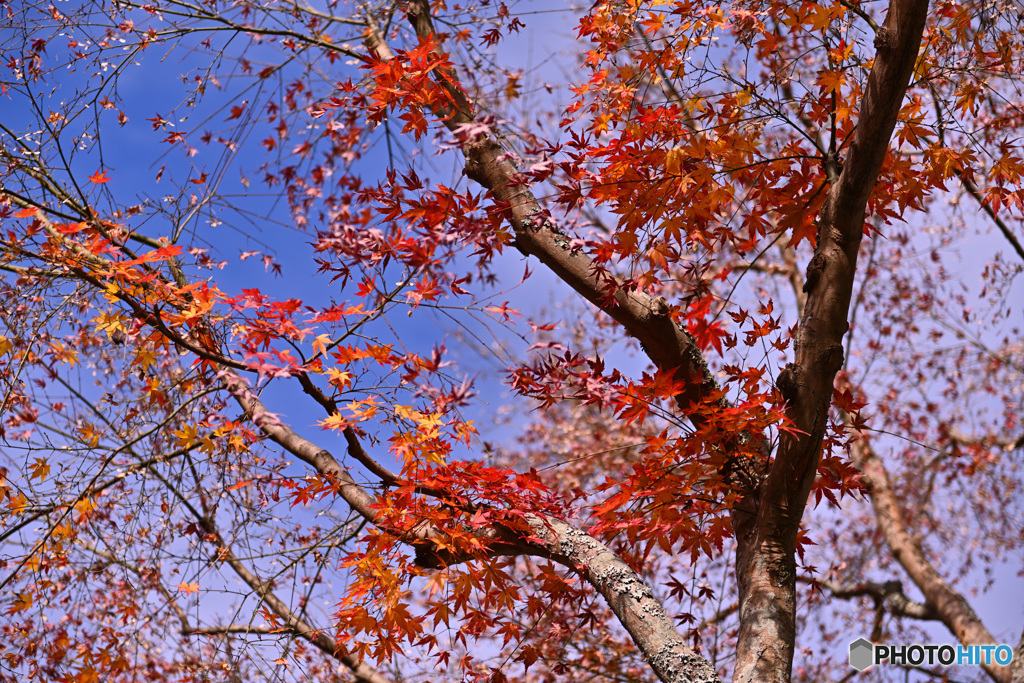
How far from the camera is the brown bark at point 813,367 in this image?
8.15 feet

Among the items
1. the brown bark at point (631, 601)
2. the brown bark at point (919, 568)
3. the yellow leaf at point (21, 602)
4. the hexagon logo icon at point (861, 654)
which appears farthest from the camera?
the brown bark at point (919, 568)

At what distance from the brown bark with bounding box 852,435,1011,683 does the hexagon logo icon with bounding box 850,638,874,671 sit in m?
1.15

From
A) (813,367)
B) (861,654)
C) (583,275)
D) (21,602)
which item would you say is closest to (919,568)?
(861,654)

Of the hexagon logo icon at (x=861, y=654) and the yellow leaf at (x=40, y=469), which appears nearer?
the yellow leaf at (x=40, y=469)

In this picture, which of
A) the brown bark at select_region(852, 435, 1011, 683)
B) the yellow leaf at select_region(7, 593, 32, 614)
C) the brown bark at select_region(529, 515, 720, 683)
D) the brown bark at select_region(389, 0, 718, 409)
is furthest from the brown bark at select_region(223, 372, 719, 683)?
the brown bark at select_region(852, 435, 1011, 683)

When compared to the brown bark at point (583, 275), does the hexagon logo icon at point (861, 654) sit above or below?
below

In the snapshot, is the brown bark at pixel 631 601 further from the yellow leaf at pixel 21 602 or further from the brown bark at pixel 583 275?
the yellow leaf at pixel 21 602

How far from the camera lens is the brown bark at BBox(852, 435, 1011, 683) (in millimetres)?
5539

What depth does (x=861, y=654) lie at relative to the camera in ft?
15.4

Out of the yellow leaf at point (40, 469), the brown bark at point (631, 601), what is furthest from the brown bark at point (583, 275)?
the yellow leaf at point (40, 469)

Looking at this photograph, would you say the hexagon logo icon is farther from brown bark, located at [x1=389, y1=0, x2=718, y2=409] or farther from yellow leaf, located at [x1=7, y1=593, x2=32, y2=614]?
yellow leaf, located at [x1=7, y1=593, x2=32, y2=614]

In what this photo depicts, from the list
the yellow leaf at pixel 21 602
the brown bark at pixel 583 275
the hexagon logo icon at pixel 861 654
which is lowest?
the yellow leaf at pixel 21 602

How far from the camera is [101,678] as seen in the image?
358cm

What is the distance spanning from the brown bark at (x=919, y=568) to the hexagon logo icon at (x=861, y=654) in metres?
1.15
